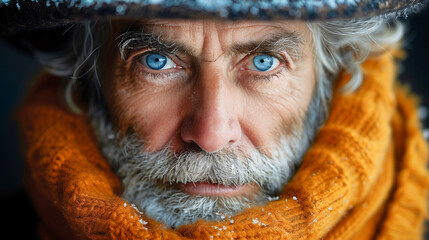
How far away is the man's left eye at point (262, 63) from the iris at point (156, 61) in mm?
222

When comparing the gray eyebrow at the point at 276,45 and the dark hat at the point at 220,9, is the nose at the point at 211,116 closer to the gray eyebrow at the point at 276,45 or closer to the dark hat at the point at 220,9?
the gray eyebrow at the point at 276,45

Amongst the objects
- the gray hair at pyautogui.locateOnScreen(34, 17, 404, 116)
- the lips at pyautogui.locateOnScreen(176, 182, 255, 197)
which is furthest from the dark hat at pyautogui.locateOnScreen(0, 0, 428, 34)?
the lips at pyautogui.locateOnScreen(176, 182, 255, 197)

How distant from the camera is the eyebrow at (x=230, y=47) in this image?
40.2 inches

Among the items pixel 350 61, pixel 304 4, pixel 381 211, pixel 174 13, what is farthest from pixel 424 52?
pixel 174 13

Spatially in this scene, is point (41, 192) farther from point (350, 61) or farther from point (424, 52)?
point (424, 52)

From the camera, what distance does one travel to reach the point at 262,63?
1.07 metres

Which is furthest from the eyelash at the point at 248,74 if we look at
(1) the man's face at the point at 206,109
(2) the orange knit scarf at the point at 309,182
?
(2) the orange knit scarf at the point at 309,182

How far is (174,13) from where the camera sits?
0.73m

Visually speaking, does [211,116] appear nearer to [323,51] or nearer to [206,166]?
[206,166]

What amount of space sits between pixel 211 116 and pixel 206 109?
0.02 m

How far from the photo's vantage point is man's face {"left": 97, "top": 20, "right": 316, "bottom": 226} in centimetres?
101

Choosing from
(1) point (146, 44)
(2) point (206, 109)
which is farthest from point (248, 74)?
(1) point (146, 44)

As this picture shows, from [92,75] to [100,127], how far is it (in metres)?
0.17

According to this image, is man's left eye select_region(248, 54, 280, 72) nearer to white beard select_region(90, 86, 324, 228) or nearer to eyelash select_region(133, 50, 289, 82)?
eyelash select_region(133, 50, 289, 82)
